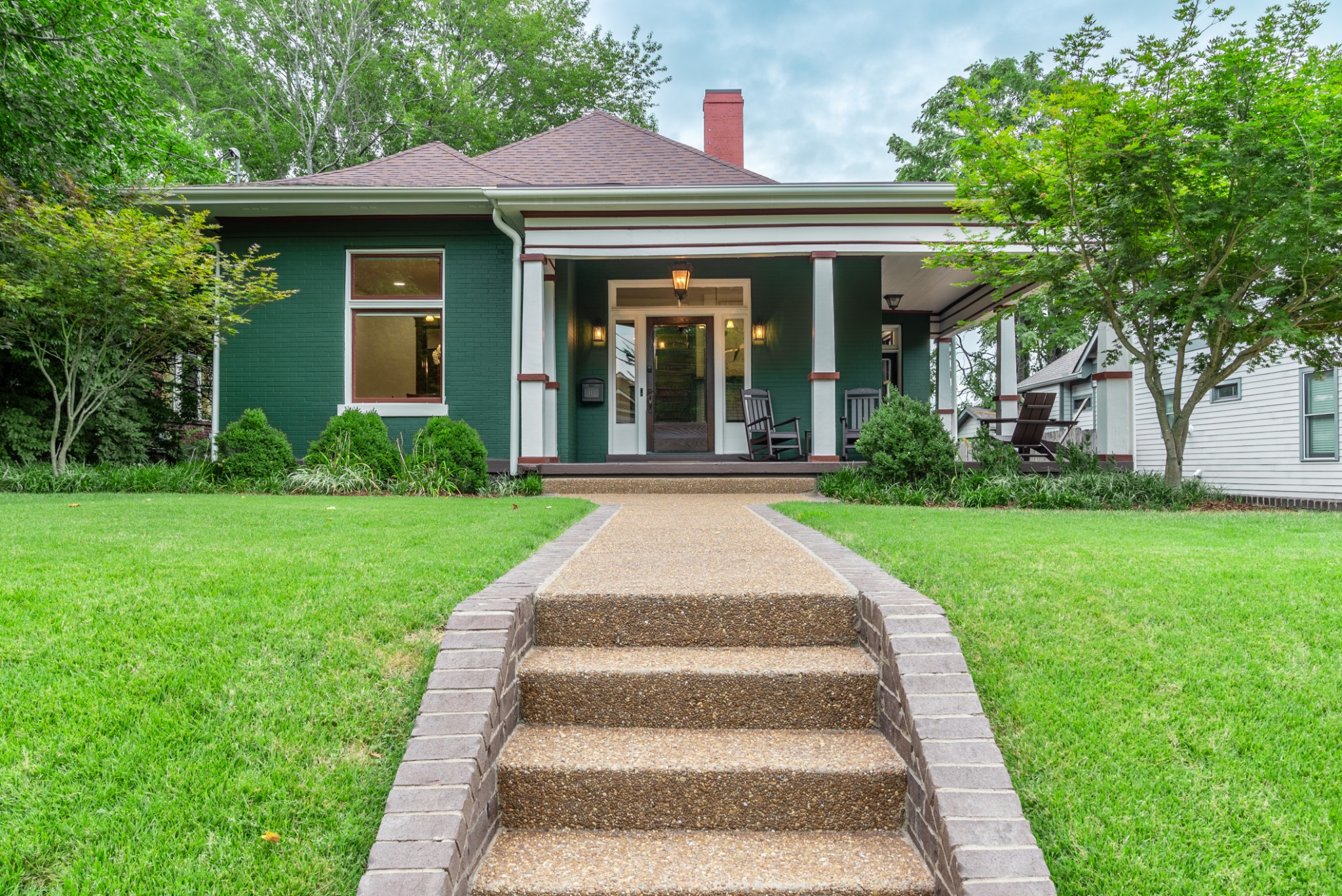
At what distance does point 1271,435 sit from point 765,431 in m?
7.66

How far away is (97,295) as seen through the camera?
6.56 meters

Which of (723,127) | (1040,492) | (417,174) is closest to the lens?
(1040,492)

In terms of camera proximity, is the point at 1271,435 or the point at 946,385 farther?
the point at 946,385

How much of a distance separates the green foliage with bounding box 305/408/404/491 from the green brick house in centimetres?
94

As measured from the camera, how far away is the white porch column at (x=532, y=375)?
25.2 ft

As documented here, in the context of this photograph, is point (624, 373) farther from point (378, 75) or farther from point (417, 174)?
point (378, 75)

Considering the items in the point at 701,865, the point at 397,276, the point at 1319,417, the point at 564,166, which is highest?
the point at 564,166

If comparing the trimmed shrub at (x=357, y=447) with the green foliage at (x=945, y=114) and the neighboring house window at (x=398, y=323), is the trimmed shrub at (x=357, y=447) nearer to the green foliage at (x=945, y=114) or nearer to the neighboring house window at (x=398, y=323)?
the neighboring house window at (x=398, y=323)

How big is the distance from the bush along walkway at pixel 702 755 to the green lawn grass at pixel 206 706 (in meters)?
0.18

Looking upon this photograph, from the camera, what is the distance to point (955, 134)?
692 inches

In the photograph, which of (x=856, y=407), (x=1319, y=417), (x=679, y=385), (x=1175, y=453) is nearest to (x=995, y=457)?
(x=1175, y=453)

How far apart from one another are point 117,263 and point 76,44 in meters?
3.21

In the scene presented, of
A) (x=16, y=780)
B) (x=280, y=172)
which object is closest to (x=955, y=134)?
(x=280, y=172)

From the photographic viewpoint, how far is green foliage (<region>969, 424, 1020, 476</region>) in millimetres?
6949
